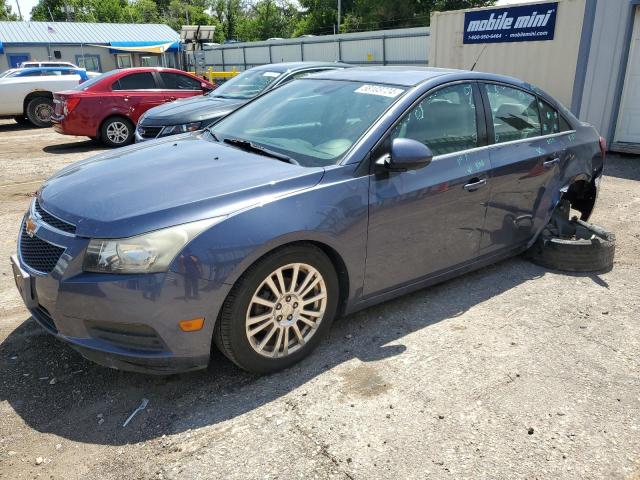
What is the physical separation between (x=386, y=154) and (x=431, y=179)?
0.42 meters

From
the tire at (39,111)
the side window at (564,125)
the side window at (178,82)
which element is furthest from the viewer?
the tire at (39,111)

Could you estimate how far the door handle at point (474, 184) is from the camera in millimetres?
3770

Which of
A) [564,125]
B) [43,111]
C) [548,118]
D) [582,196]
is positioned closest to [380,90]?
[548,118]

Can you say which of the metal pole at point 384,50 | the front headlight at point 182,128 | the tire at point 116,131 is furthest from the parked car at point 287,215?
the metal pole at point 384,50

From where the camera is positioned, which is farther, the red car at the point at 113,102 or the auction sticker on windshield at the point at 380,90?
the red car at the point at 113,102

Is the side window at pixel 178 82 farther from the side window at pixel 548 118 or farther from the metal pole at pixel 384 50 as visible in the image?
the metal pole at pixel 384 50

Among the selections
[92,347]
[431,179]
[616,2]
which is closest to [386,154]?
[431,179]

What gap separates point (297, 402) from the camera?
9.44 feet

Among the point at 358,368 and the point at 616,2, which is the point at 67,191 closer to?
the point at 358,368

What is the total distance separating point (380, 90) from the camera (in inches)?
145

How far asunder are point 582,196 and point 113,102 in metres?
9.28

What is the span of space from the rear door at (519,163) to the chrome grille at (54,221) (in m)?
2.80

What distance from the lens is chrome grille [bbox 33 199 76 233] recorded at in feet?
9.07

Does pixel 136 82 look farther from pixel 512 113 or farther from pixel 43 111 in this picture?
pixel 512 113
